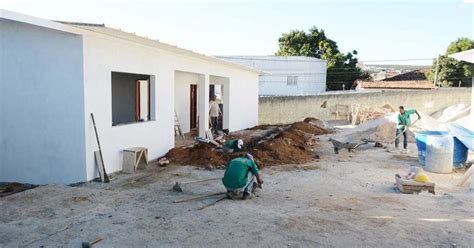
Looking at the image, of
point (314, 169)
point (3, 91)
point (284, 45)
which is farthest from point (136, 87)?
point (284, 45)

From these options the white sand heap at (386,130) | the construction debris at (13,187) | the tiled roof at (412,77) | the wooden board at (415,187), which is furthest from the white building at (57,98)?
the tiled roof at (412,77)

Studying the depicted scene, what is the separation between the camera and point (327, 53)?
37.5m

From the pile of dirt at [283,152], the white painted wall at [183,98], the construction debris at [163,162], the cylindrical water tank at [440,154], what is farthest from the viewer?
the white painted wall at [183,98]

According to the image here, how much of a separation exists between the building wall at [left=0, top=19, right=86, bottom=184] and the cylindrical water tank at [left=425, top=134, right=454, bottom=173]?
855cm

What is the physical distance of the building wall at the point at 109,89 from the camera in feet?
26.8

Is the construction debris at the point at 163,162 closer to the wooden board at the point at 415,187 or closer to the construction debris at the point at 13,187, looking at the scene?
the construction debris at the point at 13,187

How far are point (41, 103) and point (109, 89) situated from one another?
1.45 m

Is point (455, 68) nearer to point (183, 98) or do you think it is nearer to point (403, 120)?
point (403, 120)

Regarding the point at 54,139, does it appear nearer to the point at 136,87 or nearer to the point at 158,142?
the point at 158,142

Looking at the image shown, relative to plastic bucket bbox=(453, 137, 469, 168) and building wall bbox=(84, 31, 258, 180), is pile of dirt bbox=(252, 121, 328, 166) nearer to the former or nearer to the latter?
building wall bbox=(84, 31, 258, 180)

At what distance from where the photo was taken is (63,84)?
26.1 feet

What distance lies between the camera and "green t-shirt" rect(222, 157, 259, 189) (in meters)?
6.79

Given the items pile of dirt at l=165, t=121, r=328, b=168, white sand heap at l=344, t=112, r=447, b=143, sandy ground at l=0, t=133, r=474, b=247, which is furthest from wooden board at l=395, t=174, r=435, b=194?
white sand heap at l=344, t=112, r=447, b=143

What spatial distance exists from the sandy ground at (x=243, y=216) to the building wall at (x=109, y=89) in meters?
0.92
